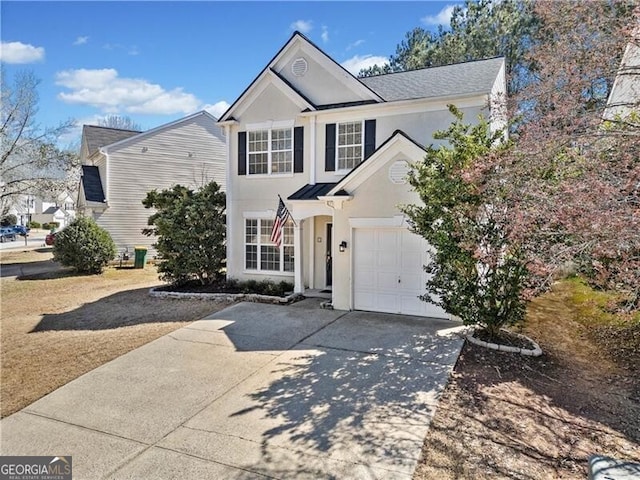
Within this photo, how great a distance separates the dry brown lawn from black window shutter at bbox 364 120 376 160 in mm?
6931

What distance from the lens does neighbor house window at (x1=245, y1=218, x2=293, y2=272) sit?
14.3 metres

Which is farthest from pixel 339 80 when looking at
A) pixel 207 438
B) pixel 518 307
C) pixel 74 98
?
pixel 74 98

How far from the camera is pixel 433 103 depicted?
1209 centimetres

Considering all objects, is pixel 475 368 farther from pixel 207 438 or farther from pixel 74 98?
pixel 74 98

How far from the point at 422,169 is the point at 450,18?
78.1 ft

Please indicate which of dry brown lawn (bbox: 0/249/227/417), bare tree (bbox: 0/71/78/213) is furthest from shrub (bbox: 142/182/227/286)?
bare tree (bbox: 0/71/78/213)

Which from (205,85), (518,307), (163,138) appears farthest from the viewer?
(163,138)

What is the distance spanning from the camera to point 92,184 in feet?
76.6

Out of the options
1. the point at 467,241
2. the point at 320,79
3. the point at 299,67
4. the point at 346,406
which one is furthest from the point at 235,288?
the point at 346,406

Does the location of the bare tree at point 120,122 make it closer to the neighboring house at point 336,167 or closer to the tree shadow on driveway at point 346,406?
the neighboring house at point 336,167

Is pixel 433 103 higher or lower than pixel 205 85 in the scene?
lower

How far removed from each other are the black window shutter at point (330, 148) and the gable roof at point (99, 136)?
684 inches

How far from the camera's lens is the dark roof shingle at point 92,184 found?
22.6 m

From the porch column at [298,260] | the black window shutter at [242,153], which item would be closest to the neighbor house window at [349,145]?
the porch column at [298,260]
